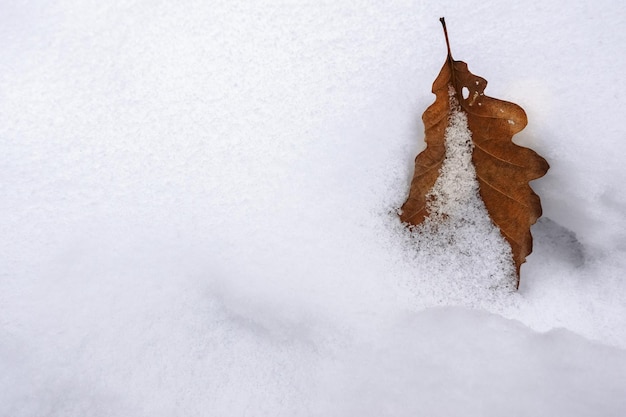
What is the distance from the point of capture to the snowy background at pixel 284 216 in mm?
843

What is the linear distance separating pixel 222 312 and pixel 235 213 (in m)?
0.20

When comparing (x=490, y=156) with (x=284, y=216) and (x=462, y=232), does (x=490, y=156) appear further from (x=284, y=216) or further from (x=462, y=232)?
(x=284, y=216)

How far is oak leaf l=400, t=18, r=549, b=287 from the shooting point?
809 mm

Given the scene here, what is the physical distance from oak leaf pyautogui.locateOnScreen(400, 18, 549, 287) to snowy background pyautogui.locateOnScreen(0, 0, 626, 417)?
0.14 ft

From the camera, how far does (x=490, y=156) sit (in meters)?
0.83

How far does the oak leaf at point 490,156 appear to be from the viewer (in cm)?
81

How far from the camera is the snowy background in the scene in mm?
843

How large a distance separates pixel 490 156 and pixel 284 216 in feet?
1.30

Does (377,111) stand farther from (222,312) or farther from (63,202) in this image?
(63,202)

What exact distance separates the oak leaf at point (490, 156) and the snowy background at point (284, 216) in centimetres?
4

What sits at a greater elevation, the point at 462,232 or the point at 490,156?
the point at 490,156

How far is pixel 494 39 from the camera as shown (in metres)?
0.86

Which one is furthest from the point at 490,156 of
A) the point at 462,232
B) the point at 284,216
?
the point at 284,216

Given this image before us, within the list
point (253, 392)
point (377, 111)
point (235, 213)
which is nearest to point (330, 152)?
point (377, 111)
